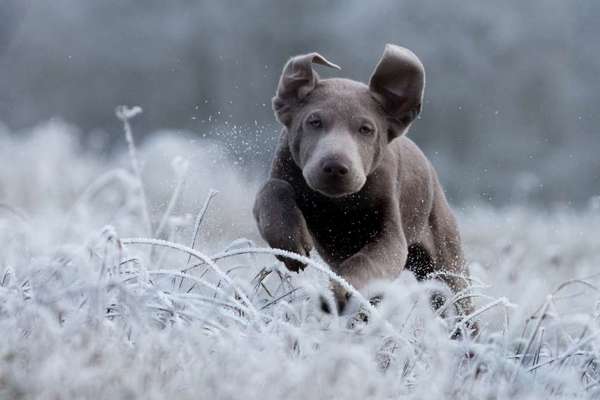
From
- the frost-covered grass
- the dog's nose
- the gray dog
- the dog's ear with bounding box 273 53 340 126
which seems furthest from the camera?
the dog's ear with bounding box 273 53 340 126

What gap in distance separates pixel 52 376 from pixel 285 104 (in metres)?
2.26

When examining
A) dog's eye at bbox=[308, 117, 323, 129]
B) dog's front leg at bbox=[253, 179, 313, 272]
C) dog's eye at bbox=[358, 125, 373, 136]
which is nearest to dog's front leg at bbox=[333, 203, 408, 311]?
dog's front leg at bbox=[253, 179, 313, 272]

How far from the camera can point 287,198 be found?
4.33 meters

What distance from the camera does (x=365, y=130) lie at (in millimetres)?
4371

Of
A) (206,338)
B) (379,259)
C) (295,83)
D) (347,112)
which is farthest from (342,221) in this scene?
(206,338)

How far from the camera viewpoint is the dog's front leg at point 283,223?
414 cm

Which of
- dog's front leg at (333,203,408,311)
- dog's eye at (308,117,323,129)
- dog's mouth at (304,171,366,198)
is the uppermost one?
dog's eye at (308,117,323,129)

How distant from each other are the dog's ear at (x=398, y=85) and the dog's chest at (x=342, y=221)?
1.04 ft

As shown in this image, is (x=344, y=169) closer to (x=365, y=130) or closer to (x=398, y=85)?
(x=365, y=130)

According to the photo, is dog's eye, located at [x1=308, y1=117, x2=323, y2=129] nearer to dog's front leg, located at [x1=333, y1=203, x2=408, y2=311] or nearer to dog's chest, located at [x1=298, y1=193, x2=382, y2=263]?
dog's chest, located at [x1=298, y1=193, x2=382, y2=263]

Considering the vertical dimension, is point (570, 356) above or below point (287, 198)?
below

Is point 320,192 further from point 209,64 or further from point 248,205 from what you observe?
point 209,64

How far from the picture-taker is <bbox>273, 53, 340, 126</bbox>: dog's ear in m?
4.47

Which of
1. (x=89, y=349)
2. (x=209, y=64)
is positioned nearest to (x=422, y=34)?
(x=209, y=64)
